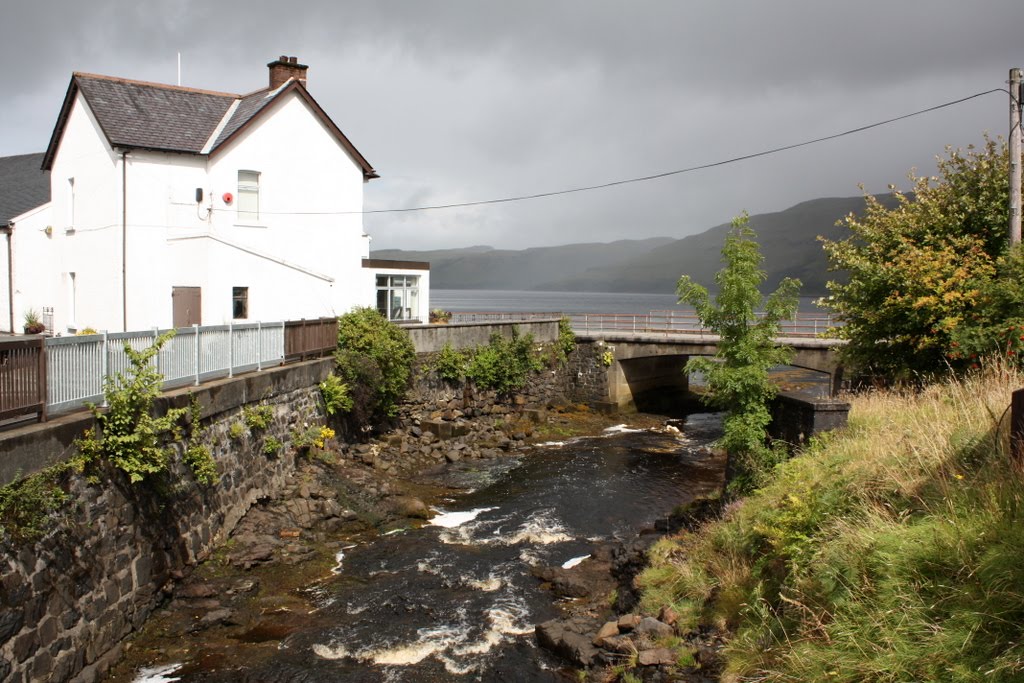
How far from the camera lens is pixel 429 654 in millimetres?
11977

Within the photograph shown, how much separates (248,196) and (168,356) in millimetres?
15893

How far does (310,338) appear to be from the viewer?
2292cm

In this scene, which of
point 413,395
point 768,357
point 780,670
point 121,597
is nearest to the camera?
point 780,670

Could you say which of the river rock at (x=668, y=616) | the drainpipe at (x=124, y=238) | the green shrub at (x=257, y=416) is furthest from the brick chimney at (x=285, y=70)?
the river rock at (x=668, y=616)

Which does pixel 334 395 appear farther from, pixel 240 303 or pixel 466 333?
pixel 466 333

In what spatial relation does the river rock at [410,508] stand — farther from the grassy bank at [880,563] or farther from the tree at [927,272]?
the tree at [927,272]

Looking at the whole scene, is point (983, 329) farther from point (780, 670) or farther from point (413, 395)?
point (413, 395)

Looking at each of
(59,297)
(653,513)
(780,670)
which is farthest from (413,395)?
(780,670)

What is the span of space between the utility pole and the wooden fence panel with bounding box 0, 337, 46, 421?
19998 mm

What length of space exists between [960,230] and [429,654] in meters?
18.4

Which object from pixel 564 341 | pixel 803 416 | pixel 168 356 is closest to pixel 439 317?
pixel 564 341

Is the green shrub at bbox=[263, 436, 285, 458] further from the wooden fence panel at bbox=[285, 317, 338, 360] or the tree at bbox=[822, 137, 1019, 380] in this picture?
the tree at bbox=[822, 137, 1019, 380]

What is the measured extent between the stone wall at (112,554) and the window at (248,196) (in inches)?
522

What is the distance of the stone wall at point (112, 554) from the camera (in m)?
9.66
